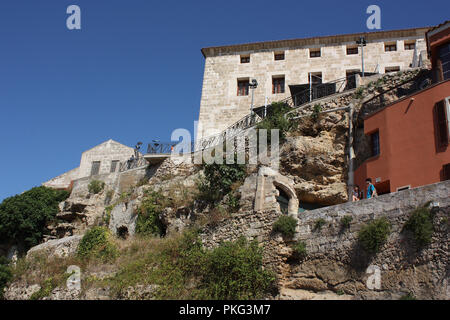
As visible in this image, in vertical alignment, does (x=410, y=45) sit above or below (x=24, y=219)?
above

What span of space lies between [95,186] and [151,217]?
27.7ft

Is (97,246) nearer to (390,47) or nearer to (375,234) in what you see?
(375,234)

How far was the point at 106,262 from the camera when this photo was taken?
18.0m

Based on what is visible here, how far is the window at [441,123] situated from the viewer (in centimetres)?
1451

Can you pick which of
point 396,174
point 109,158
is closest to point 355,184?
point 396,174

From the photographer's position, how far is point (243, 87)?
2952 centimetres

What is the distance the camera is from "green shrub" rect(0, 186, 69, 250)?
2675cm

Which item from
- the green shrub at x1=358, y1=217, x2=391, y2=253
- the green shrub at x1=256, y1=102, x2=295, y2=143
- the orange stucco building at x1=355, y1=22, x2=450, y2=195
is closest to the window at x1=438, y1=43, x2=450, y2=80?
the orange stucco building at x1=355, y1=22, x2=450, y2=195

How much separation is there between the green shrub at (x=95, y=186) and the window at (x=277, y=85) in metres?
11.7

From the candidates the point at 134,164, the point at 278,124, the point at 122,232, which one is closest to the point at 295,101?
the point at 278,124

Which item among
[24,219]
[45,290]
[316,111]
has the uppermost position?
[316,111]

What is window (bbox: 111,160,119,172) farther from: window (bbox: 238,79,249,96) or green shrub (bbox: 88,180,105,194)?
window (bbox: 238,79,249,96)

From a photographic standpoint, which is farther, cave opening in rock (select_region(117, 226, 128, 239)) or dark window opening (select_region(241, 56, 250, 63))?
dark window opening (select_region(241, 56, 250, 63))
